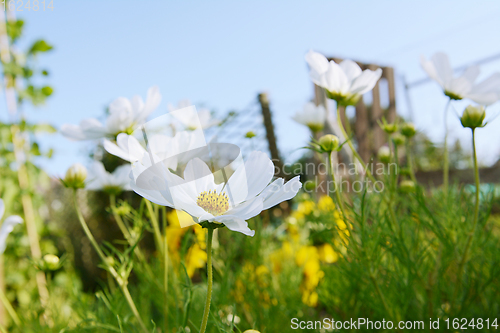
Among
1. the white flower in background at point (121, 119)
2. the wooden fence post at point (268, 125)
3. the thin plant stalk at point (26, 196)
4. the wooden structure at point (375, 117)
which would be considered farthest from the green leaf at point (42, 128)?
the wooden structure at point (375, 117)

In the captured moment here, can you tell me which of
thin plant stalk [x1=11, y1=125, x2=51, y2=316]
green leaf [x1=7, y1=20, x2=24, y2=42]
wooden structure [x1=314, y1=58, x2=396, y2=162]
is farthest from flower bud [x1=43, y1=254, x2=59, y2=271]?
wooden structure [x1=314, y1=58, x2=396, y2=162]

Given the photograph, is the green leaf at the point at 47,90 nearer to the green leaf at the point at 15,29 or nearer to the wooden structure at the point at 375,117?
the green leaf at the point at 15,29

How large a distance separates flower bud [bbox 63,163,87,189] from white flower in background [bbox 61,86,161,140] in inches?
1.8

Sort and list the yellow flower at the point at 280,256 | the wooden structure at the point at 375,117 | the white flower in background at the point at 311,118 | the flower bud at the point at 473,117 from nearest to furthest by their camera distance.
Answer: the flower bud at the point at 473,117 < the white flower in background at the point at 311,118 < the yellow flower at the point at 280,256 < the wooden structure at the point at 375,117

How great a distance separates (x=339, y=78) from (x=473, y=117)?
0.18m

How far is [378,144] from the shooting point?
2.08 meters

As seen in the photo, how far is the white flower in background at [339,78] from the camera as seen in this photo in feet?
1.59

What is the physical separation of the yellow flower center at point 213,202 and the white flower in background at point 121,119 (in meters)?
0.21

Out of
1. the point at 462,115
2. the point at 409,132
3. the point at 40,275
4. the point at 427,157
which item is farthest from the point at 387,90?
the point at 427,157

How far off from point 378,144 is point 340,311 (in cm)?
157

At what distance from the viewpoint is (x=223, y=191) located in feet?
1.08

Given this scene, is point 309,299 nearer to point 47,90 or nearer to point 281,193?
point 281,193

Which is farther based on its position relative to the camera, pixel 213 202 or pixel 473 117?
pixel 473 117

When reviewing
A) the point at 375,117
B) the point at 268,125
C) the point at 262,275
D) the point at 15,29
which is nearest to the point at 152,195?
the point at 262,275
